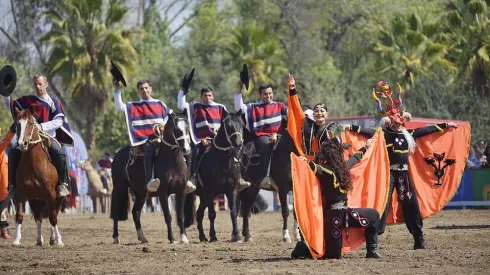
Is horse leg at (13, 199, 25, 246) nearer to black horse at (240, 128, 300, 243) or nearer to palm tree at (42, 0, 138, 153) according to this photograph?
black horse at (240, 128, 300, 243)

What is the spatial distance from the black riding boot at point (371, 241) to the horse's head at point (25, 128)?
5.88m

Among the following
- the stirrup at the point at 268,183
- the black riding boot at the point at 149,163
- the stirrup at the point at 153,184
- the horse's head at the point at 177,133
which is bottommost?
the stirrup at the point at 268,183

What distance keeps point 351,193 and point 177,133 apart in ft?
14.5

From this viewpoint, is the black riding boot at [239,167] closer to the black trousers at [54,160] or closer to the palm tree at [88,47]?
the black trousers at [54,160]

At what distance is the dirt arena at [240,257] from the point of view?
12.4m

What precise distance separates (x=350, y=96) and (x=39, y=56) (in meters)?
17.8

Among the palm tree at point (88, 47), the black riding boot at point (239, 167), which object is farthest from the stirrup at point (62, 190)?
the palm tree at point (88, 47)

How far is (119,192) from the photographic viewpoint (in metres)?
19.5

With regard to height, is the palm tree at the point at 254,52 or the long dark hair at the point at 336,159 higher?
the palm tree at the point at 254,52

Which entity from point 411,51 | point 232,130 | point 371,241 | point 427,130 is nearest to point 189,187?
point 232,130

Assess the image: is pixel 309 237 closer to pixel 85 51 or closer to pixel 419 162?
pixel 419 162

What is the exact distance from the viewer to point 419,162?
15.6m

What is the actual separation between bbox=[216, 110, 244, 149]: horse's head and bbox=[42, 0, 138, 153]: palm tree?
23.8 meters

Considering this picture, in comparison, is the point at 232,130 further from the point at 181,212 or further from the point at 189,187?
the point at 181,212
